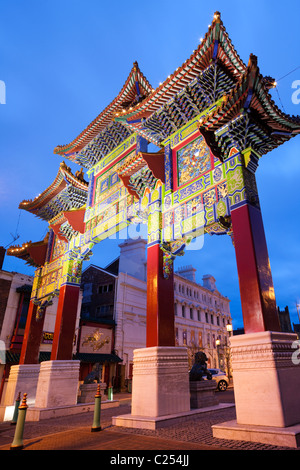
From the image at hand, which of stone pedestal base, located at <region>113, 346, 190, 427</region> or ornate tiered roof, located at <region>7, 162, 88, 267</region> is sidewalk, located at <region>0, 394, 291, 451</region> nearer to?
stone pedestal base, located at <region>113, 346, 190, 427</region>

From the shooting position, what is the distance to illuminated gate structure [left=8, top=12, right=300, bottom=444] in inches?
251

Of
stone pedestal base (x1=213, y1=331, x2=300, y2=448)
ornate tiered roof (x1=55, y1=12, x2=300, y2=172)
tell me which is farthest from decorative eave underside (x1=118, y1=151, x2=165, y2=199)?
stone pedestal base (x1=213, y1=331, x2=300, y2=448)

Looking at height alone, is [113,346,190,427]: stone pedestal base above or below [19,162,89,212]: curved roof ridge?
below

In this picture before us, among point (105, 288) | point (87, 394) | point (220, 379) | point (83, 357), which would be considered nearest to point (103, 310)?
point (105, 288)

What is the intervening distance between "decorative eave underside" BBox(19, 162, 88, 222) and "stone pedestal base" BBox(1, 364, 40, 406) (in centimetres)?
800

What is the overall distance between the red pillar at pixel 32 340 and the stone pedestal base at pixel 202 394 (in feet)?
30.4

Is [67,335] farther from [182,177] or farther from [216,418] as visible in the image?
[182,177]

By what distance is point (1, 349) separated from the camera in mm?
19547

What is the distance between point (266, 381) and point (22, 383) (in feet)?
41.8

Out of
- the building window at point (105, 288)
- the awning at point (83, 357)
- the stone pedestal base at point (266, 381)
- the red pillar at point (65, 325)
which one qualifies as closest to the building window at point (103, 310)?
the building window at point (105, 288)

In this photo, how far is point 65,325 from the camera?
40.7 ft

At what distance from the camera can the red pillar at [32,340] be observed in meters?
14.5

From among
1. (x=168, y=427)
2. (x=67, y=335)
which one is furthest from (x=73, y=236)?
(x=168, y=427)

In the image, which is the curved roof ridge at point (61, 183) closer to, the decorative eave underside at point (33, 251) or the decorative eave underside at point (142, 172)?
the decorative eave underside at point (33, 251)
